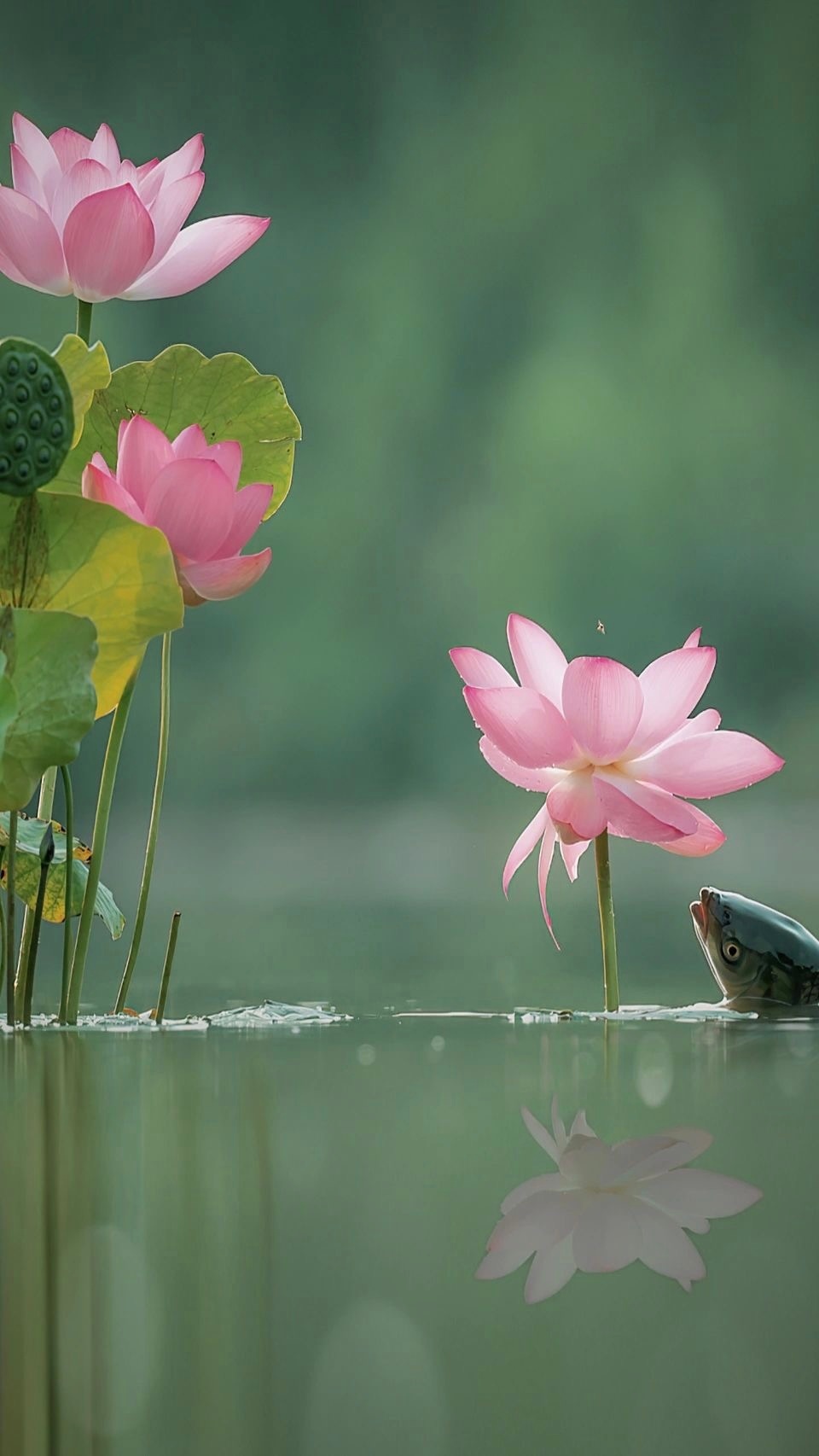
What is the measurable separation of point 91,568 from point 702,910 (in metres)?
0.31

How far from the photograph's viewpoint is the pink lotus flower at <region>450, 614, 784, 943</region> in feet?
1.52

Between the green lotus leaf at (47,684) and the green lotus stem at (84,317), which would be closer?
the green lotus leaf at (47,684)

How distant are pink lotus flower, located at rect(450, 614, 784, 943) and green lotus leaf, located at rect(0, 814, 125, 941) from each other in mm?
193

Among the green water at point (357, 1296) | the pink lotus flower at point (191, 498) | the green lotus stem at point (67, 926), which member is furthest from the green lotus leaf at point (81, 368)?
the green water at point (357, 1296)

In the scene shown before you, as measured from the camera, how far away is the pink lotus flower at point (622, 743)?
464mm

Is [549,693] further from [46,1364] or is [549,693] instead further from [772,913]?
[46,1364]

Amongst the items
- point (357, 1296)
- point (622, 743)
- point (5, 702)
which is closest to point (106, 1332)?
Answer: point (357, 1296)

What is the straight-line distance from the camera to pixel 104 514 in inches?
15.8

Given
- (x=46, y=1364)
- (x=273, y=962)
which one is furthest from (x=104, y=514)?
(x=273, y=962)

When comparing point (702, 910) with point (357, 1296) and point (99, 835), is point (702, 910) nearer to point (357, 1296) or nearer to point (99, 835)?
point (99, 835)

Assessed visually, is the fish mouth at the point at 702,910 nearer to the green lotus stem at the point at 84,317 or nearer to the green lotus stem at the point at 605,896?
the green lotus stem at the point at 605,896

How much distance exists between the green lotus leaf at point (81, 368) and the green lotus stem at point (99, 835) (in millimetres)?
102

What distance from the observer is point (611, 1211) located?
20cm

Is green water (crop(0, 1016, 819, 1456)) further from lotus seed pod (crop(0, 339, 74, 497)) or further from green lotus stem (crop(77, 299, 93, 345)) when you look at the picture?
green lotus stem (crop(77, 299, 93, 345))
